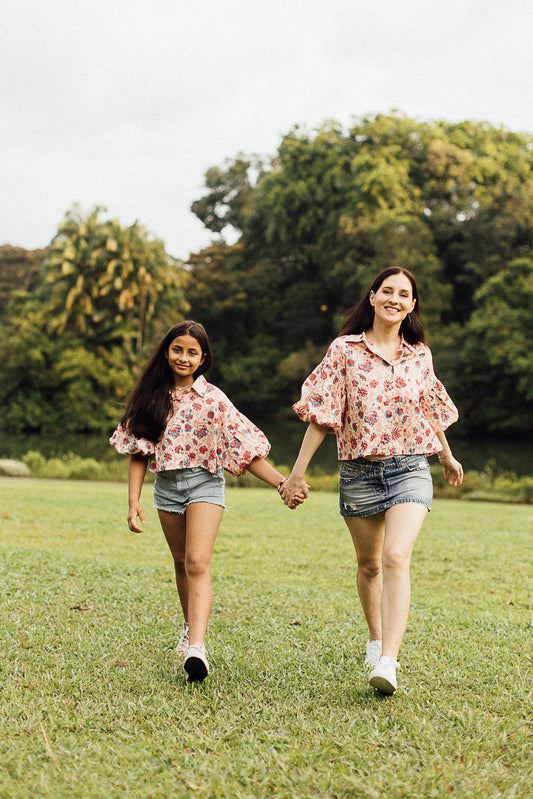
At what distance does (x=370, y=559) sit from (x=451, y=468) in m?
0.61

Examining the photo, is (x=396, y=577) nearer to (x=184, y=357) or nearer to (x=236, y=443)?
(x=236, y=443)

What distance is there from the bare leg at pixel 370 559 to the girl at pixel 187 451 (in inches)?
13.1

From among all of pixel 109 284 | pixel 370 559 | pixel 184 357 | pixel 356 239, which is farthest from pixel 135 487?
pixel 109 284

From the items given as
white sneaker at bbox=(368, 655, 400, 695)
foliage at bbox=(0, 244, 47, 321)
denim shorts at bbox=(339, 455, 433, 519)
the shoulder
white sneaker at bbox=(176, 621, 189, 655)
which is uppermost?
foliage at bbox=(0, 244, 47, 321)

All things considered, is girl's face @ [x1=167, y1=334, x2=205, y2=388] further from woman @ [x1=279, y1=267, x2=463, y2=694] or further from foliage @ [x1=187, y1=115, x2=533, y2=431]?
foliage @ [x1=187, y1=115, x2=533, y2=431]

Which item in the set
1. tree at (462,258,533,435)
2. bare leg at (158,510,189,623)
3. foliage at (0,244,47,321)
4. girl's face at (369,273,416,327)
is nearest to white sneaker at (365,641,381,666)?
bare leg at (158,510,189,623)

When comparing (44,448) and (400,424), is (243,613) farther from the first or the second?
(44,448)

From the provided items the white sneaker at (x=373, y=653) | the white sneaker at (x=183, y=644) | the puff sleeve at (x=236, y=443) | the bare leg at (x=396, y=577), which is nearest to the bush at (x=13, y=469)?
the white sneaker at (x=183, y=644)

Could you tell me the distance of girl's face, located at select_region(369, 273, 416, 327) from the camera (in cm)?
347

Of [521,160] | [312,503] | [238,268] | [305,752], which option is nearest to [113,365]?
[238,268]

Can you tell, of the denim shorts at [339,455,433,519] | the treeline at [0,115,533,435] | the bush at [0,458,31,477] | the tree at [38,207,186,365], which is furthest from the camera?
the tree at [38,207,186,365]

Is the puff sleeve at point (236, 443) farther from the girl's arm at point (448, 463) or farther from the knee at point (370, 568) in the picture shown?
the girl's arm at point (448, 463)

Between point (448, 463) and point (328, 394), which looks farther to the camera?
point (448, 463)

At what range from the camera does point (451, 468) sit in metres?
3.63
